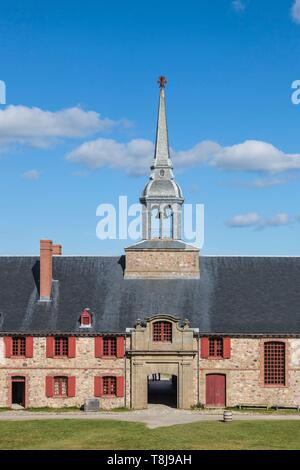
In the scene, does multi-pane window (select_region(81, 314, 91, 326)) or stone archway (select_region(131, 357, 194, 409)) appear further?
multi-pane window (select_region(81, 314, 91, 326))

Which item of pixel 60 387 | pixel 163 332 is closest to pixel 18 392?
pixel 60 387

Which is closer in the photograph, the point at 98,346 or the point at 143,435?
the point at 143,435

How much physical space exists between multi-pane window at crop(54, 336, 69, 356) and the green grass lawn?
6.87m

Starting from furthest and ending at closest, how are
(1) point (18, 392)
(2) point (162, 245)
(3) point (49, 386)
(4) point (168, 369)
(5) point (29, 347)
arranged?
(2) point (162, 245), (1) point (18, 392), (5) point (29, 347), (3) point (49, 386), (4) point (168, 369)

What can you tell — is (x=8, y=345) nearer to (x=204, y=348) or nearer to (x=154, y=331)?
(x=154, y=331)

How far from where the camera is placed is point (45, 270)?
52781 millimetres

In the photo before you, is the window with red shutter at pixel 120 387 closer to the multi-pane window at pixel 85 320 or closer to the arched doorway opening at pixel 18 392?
the multi-pane window at pixel 85 320

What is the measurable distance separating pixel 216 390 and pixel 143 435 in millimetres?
11691

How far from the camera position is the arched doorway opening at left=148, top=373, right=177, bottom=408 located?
52112 mm

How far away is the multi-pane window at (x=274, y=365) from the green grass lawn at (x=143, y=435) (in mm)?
6338

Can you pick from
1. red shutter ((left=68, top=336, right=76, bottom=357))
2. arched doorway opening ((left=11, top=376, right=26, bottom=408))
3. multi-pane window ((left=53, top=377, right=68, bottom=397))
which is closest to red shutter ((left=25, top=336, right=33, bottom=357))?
arched doorway opening ((left=11, top=376, right=26, bottom=408))

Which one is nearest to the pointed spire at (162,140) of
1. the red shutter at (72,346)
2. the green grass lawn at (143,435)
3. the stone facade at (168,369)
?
the stone facade at (168,369)

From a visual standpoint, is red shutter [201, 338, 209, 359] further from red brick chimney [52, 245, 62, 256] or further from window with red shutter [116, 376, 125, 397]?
red brick chimney [52, 245, 62, 256]

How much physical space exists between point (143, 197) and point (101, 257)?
5427 millimetres
